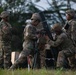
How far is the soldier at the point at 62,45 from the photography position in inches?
480

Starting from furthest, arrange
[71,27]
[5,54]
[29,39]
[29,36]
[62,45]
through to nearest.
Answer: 1. [5,54]
2. [71,27]
3. [62,45]
4. [29,39]
5. [29,36]

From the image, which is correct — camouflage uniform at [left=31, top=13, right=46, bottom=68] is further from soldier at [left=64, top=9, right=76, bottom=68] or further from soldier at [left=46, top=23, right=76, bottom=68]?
soldier at [left=64, top=9, right=76, bottom=68]

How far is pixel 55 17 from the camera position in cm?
1603

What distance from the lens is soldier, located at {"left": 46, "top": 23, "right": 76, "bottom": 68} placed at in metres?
12.2

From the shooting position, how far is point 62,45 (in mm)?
12391

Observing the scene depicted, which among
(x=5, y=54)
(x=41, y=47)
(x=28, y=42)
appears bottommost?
(x=5, y=54)

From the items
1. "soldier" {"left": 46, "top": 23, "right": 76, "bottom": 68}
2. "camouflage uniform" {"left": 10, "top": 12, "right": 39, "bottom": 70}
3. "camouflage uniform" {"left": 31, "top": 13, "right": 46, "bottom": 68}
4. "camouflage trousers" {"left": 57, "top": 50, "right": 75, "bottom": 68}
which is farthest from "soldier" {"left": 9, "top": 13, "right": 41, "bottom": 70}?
"camouflage trousers" {"left": 57, "top": 50, "right": 75, "bottom": 68}

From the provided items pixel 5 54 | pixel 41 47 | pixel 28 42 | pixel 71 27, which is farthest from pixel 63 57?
pixel 5 54

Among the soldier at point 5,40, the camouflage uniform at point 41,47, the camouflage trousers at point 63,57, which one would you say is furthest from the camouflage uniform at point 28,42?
the soldier at point 5,40

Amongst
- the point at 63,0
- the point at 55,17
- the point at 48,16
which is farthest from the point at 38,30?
the point at 63,0

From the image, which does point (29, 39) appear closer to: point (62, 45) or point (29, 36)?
point (29, 36)

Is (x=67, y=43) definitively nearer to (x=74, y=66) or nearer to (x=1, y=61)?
(x=74, y=66)

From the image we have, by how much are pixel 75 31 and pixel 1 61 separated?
2.27 meters

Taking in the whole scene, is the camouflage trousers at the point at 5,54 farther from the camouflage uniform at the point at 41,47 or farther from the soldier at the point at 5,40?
the camouflage uniform at the point at 41,47
